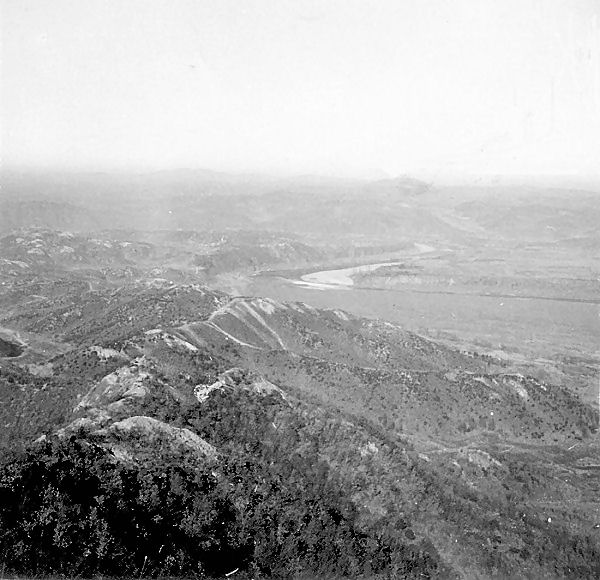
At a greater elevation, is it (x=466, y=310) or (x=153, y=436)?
(x=153, y=436)

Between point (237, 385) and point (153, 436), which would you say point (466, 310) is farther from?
point (153, 436)

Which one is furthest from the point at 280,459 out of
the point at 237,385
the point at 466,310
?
the point at 466,310

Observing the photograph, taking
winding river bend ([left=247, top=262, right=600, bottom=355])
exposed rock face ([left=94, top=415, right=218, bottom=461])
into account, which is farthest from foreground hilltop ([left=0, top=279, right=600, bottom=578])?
winding river bend ([left=247, top=262, right=600, bottom=355])

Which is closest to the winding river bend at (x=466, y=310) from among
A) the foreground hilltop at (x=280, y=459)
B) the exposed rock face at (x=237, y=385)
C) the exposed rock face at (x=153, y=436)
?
the foreground hilltop at (x=280, y=459)

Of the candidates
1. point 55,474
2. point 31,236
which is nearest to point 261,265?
point 31,236

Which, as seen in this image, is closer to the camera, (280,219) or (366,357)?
(366,357)

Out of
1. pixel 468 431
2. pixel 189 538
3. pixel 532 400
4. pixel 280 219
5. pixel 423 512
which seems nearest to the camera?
pixel 189 538

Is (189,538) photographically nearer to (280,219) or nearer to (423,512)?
(423,512)

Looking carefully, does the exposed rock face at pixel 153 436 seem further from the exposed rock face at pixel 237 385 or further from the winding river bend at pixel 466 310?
the winding river bend at pixel 466 310
